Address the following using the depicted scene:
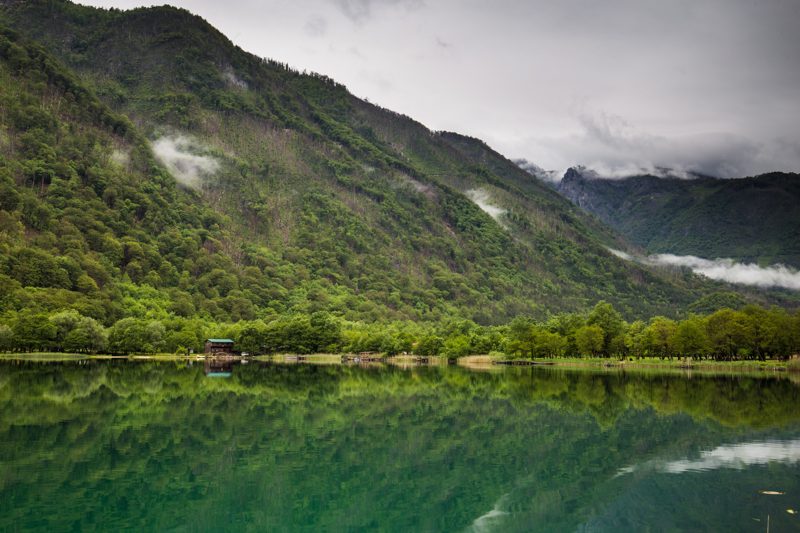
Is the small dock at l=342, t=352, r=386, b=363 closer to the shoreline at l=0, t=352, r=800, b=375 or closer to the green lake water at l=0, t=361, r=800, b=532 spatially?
the shoreline at l=0, t=352, r=800, b=375

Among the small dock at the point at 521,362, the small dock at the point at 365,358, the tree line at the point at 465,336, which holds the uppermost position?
the tree line at the point at 465,336

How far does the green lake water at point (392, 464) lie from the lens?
22453 millimetres

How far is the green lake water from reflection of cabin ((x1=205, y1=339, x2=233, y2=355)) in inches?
3778

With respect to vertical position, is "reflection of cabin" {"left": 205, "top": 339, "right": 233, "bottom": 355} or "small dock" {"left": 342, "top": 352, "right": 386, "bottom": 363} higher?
"reflection of cabin" {"left": 205, "top": 339, "right": 233, "bottom": 355}

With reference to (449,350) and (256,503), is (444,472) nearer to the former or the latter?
(256,503)

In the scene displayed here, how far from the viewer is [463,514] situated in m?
23.4

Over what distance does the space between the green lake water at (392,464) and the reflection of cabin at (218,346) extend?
3778 inches

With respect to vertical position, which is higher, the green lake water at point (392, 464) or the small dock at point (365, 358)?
the green lake water at point (392, 464)

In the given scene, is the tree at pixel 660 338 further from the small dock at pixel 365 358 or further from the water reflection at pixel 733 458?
the water reflection at pixel 733 458

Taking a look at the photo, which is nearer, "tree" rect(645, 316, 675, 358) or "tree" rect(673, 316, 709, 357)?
"tree" rect(673, 316, 709, 357)

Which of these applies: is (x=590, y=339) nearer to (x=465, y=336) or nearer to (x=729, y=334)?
(x=729, y=334)

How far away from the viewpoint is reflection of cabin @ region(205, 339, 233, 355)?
15294cm

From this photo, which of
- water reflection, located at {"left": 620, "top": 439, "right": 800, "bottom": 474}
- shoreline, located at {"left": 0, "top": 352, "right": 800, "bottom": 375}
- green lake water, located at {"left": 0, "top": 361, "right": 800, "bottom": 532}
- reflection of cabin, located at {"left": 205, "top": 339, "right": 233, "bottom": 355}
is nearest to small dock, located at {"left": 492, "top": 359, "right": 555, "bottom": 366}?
shoreline, located at {"left": 0, "top": 352, "right": 800, "bottom": 375}

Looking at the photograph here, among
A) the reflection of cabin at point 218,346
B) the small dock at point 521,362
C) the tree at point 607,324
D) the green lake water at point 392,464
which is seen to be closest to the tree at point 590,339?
the tree at point 607,324
